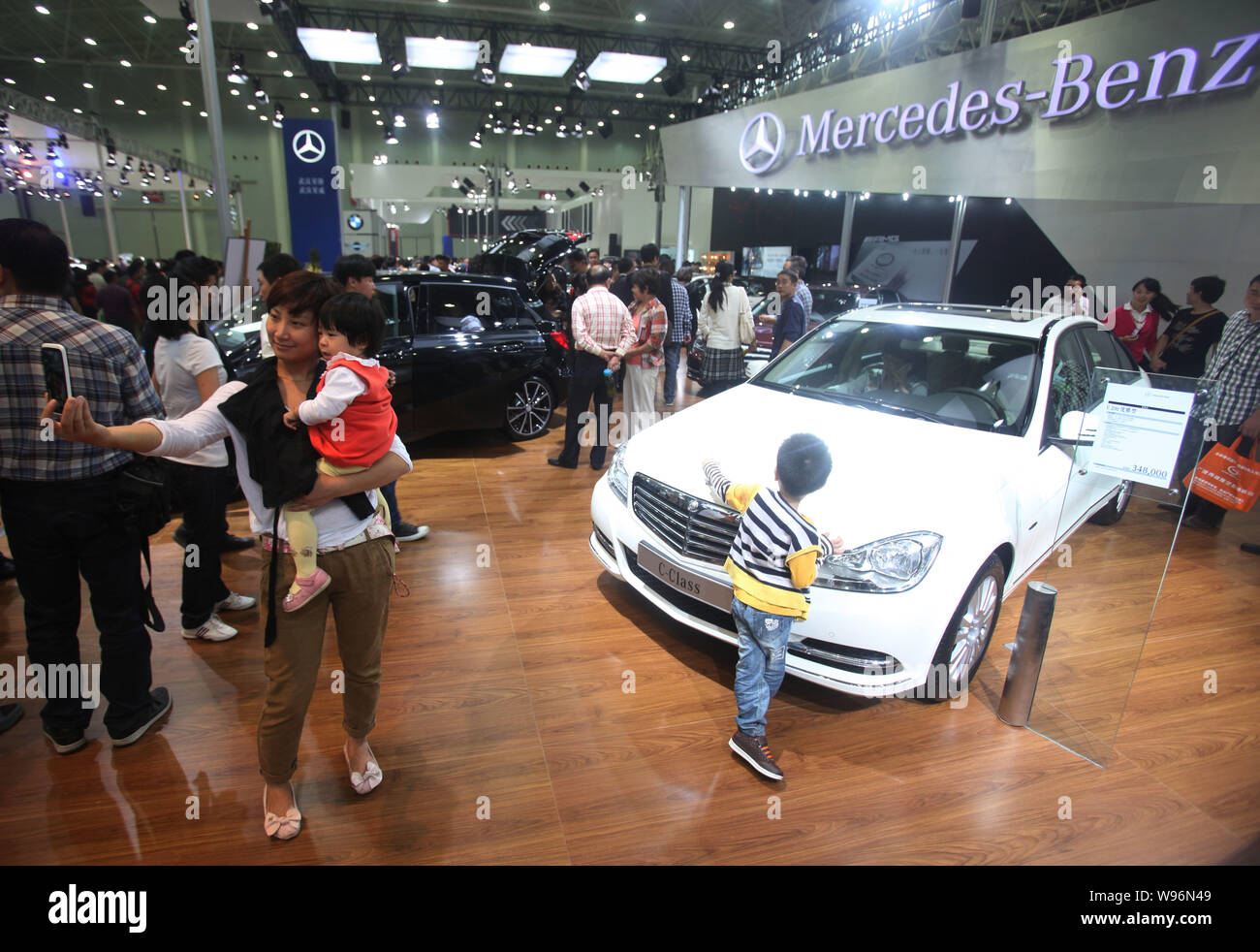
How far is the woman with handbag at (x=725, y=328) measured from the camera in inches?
273

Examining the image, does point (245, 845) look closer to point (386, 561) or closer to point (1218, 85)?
point (386, 561)

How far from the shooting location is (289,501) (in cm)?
172

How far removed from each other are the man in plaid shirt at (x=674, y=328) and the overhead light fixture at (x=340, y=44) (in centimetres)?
970

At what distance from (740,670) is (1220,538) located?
485 centimetres

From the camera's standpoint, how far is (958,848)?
6.95 ft

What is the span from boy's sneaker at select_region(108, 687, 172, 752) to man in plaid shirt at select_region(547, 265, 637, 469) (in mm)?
3632

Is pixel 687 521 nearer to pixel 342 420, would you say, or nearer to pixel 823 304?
pixel 342 420

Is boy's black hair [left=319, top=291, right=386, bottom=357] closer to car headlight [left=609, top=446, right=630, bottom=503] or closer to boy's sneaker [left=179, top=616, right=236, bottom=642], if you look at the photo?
car headlight [left=609, top=446, right=630, bottom=503]

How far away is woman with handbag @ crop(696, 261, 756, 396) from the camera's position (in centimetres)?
695

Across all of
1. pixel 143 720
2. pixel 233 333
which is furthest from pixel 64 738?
pixel 233 333

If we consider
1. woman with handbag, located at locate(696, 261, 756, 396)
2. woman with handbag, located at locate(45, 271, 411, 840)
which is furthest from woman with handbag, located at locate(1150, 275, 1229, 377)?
woman with handbag, located at locate(45, 271, 411, 840)

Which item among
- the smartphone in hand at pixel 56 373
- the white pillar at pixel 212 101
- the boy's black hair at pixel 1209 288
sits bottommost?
the smartphone in hand at pixel 56 373

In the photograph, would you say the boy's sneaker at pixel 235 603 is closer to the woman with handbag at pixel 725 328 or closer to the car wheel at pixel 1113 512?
the woman with handbag at pixel 725 328

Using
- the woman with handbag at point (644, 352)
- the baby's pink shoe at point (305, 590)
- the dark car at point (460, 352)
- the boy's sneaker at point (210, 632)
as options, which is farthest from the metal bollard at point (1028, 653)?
the dark car at point (460, 352)
